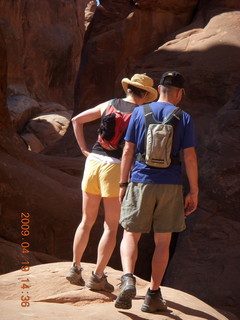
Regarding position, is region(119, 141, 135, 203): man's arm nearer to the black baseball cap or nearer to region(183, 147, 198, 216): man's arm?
region(183, 147, 198, 216): man's arm

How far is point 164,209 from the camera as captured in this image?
4578mm

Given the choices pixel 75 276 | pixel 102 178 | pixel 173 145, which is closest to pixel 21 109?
pixel 75 276

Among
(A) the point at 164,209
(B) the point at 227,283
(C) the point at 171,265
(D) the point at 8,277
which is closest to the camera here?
(A) the point at 164,209

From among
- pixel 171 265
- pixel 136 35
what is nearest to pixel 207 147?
pixel 171 265

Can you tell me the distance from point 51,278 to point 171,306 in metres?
1.15

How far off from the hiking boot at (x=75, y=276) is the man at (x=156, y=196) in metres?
0.76

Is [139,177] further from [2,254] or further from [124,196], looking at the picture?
[2,254]

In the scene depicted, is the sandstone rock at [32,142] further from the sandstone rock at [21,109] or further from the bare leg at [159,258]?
the bare leg at [159,258]

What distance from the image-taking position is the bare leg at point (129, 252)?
4.57 metres

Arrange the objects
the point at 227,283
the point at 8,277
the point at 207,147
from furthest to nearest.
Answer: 1. the point at 207,147
2. the point at 227,283
3. the point at 8,277

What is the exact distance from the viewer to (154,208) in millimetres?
4617

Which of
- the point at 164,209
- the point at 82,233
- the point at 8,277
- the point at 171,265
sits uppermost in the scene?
the point at 164,209

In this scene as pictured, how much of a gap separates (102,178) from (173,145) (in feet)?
2.29

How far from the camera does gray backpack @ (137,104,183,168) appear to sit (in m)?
4.51
